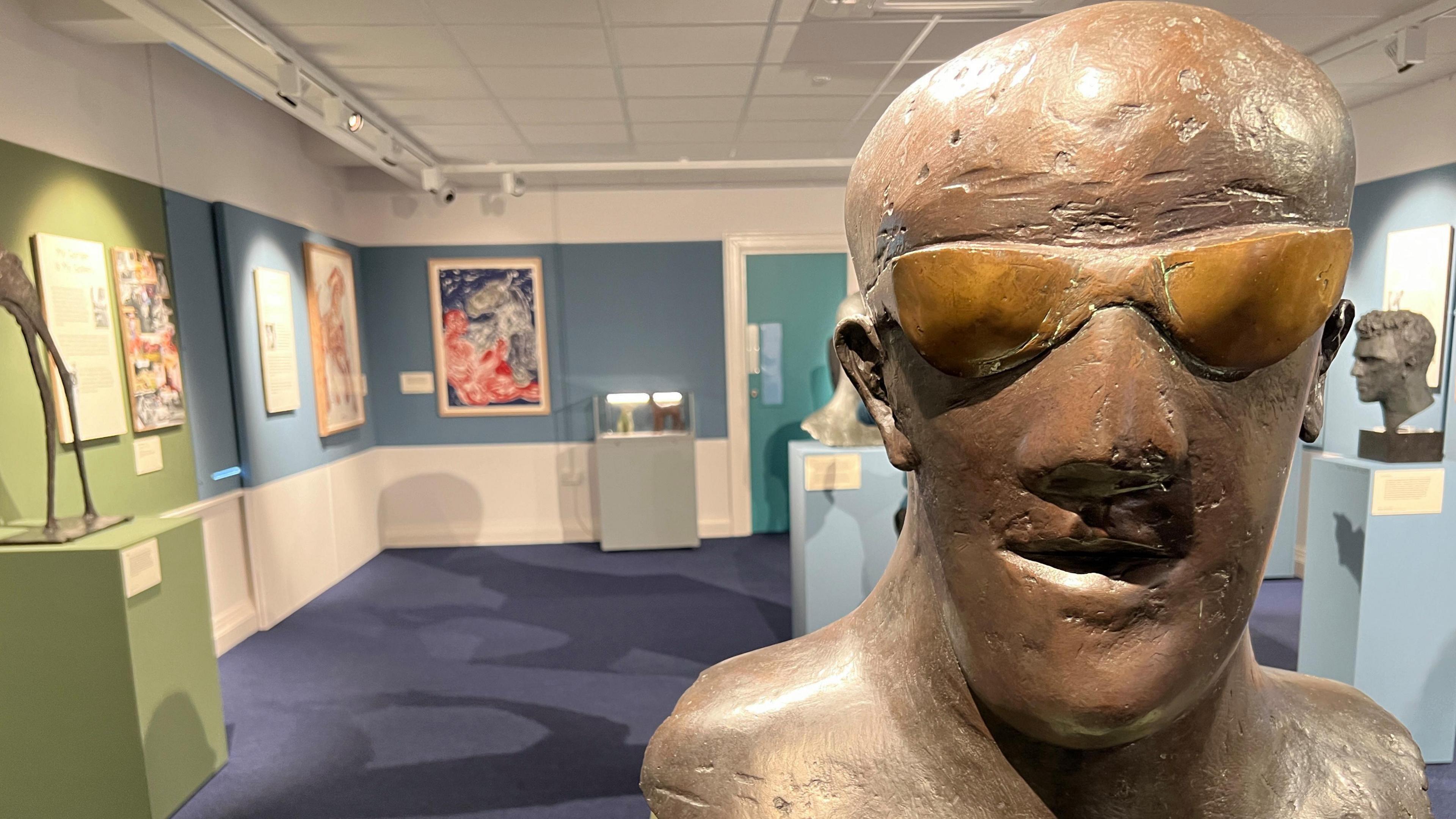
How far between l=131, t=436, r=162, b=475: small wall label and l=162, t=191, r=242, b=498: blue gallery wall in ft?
0.97

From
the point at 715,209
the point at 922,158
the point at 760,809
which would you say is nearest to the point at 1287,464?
the point at 922,158

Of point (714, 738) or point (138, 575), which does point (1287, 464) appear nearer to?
point (714, 738)

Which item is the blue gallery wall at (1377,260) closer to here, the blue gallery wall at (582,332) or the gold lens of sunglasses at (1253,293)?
the blue gallery wall at (582,332)

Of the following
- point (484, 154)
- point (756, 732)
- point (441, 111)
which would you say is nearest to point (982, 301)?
point (756, 732)

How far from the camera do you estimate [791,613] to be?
199 inches

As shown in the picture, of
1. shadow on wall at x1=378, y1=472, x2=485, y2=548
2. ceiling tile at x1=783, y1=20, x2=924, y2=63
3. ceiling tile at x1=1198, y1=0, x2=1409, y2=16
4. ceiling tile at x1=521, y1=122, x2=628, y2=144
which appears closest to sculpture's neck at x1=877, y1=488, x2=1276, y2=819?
ceiling tile at x1=783, y1=20, x2=924, y2=63

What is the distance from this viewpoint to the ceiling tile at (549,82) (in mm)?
4172

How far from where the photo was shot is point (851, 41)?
3.88 metres

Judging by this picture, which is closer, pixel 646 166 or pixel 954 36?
pixel 954 36

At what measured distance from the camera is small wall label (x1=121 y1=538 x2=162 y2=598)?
108 inches

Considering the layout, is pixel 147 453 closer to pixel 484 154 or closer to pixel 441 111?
pixel 441 111

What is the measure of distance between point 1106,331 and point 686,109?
4652mm

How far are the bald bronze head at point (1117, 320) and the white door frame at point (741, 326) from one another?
608 centimetres

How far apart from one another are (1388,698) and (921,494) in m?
3.57
